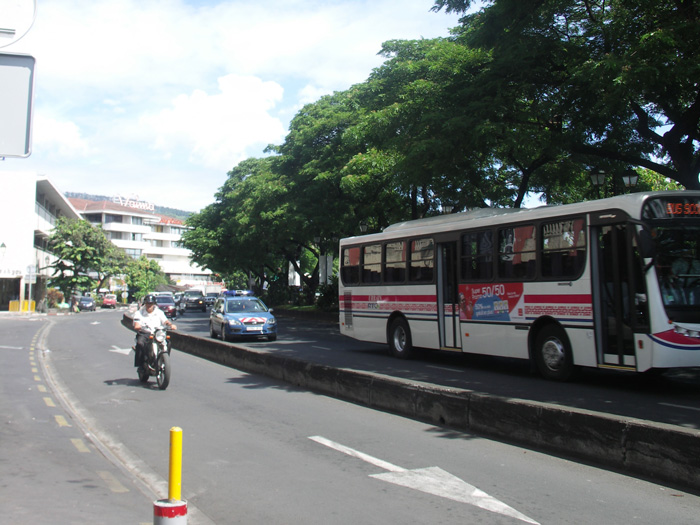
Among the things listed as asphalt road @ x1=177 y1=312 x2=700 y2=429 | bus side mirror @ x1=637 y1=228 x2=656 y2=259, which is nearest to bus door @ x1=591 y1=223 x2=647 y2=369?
bus side mirror @ x1=637 y1=228 x2=656 y2=259

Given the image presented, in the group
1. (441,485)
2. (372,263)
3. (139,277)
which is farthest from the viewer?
(139,277)

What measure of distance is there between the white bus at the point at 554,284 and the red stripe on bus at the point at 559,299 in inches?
0.8

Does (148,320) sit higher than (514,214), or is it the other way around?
(514,214)

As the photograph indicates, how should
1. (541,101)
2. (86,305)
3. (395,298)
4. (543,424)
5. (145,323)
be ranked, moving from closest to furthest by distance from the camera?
(543,424), (145,323), (541,101), (395,298), (86,305)

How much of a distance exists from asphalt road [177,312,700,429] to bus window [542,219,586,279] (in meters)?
2.00

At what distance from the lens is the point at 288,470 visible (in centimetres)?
673

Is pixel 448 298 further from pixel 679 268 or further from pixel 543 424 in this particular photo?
pixel 543 424

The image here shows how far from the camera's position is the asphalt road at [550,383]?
31.5ft

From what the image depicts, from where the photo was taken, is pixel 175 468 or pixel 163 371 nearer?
pixel 175 468

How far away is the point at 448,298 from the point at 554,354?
11.3 ft

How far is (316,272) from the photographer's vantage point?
4847 cm

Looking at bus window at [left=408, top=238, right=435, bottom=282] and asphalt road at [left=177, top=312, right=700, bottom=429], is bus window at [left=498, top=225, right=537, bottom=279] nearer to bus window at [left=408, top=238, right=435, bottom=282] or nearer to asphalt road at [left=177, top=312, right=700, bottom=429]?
asphalt road at [left=177, top=312, right=700, bottom=429]

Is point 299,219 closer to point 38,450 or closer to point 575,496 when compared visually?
point 38,450

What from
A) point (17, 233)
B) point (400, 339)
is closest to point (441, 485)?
point (400, 339)
